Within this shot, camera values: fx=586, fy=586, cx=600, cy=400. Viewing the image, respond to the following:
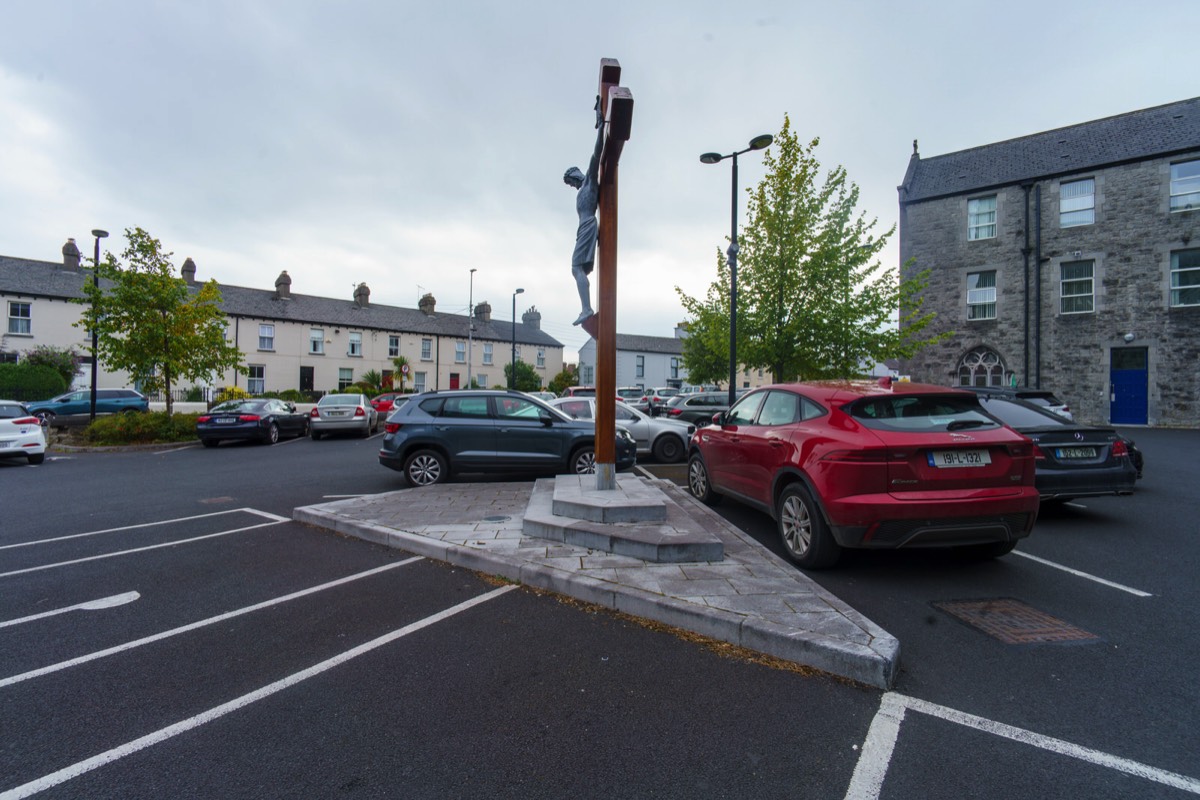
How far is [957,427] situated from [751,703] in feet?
9.84

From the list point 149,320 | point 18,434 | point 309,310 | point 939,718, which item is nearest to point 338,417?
point 149,320

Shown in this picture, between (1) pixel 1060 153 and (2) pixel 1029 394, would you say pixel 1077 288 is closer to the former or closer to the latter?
(1) pixel 1060 153

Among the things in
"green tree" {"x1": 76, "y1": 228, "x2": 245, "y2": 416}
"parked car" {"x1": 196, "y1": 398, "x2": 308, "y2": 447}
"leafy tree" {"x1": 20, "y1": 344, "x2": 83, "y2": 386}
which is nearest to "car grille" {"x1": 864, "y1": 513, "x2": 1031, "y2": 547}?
"parked car" {"x1": 196, "y1": 398, "x2": 308, "y2": 447}

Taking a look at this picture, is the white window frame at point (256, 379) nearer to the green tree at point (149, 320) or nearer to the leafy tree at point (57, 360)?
the leafy tree at point (57, 360)

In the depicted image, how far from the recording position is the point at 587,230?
675 cm

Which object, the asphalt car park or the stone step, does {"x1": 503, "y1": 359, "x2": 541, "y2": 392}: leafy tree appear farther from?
the asphalt car park

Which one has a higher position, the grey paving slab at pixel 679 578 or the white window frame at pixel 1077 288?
the white window frame at pixel 1077 288

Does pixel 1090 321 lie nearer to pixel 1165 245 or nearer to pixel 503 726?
pixel 1165 245

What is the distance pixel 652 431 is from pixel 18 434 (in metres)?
13.9

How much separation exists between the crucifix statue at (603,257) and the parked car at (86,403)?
79.5ft

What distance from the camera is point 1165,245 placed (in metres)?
21.6

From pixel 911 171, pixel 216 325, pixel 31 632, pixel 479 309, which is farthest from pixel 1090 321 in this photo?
pixel 479 309

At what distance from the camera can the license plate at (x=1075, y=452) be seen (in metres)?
6.62

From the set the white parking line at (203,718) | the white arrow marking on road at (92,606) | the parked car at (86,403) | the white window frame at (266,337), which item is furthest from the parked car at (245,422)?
the white window frame at (266,337)
